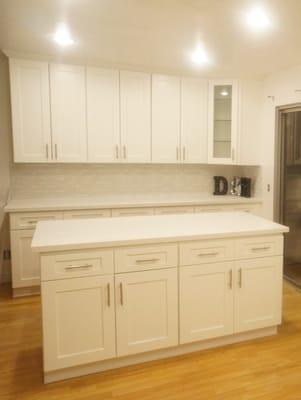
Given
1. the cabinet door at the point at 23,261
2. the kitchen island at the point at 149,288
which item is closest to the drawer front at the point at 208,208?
the kitchen island at the point at 149,288

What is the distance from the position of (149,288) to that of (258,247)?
2.84 ft

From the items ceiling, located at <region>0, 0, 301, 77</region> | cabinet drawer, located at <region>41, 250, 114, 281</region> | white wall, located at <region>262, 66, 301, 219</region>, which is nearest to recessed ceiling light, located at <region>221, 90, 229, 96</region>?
ceiling, located at <region>0, 0, 301, 77</region>

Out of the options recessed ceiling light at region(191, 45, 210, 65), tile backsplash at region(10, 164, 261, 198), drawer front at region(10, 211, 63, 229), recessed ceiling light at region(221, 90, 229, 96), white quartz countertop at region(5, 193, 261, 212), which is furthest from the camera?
recessed ceiling light at region(221, 90, 229, 96)

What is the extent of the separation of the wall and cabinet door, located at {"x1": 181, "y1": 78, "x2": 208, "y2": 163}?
1995mm

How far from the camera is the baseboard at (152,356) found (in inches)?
82.0

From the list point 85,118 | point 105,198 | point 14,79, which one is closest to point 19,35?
point 14,79

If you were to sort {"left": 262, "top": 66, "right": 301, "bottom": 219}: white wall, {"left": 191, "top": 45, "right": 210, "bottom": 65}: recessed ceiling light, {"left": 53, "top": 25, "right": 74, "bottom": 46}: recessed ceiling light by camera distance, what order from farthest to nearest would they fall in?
{"left": 262, "top": 66, "right": 301, "bottom": 219}: white wall < {"left": 191, "top": 45, "right": 210, "bottom": 65}: recessed ceiling light < {"left": 53, "top": 25, "right": 74, "bottom": 46}: recessed ceiling light

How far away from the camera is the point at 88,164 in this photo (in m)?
4.05

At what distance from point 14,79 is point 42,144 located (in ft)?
2.27

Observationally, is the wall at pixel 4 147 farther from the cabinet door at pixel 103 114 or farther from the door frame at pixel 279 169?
the door frame at pixel 279 169

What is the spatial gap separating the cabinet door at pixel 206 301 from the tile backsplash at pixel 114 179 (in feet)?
7.02

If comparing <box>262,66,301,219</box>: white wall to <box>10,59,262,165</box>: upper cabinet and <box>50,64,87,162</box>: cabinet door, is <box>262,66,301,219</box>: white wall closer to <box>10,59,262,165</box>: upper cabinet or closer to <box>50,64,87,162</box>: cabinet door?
<box>10,59,262,165</box>: upper cabinet

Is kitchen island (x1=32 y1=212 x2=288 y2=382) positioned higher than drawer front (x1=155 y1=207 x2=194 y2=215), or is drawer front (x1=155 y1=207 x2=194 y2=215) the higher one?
drawer front (x1=155 y1=207 x2=194 y2=215)

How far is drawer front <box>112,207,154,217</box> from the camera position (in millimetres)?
3578
